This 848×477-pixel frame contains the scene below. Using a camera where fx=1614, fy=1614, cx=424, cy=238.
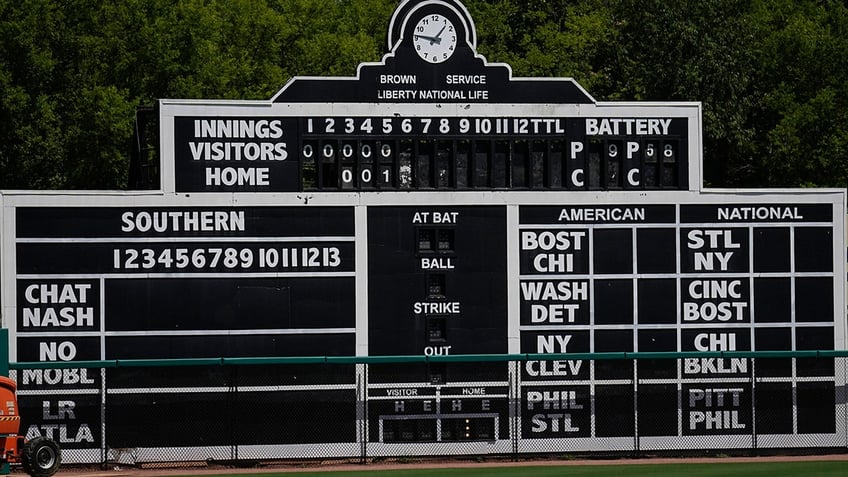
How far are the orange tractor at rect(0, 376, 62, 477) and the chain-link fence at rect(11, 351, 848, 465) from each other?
4.61ft

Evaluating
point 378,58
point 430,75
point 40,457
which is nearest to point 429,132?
point 430,75

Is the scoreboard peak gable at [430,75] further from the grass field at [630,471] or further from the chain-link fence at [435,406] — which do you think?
the grass field at [630,471]

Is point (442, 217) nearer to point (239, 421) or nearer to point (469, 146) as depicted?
point (469, 146)

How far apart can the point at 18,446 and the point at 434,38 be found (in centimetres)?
934

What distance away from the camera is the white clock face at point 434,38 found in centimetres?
2670

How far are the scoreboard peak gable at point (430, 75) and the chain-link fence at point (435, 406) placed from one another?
432 cm

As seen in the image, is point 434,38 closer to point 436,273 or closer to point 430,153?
point 430,153

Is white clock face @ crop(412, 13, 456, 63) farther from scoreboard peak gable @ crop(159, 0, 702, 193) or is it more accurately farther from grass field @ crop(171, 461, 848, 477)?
grass field @ crop(171, 461, 848, 477)

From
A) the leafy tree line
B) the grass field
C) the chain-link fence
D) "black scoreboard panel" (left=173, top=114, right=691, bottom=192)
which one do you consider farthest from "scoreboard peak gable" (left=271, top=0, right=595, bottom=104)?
the leafy tree line

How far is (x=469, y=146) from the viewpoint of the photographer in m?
26.8

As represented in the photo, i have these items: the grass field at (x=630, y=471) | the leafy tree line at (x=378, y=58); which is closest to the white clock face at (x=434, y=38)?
the grass field at (x=630, y=471)

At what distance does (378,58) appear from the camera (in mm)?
49062

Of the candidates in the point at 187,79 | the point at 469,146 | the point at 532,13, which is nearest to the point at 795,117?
the point at 532,13

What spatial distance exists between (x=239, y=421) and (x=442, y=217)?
184 inches
